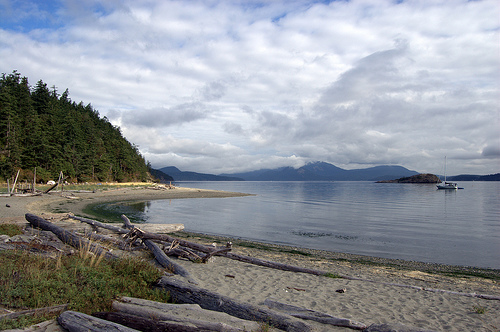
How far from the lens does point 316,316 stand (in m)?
5.87

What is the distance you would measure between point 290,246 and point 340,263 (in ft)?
17.0

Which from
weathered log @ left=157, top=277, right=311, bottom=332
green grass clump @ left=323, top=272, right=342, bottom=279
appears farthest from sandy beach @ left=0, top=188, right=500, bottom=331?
weathered log @ left=157, top=277, right=311, bottom=332

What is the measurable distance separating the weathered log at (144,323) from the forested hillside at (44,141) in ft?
163

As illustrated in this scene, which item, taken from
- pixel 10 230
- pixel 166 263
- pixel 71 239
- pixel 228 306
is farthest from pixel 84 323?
pixel 10 230

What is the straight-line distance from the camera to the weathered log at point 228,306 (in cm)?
523

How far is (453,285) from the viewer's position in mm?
10711

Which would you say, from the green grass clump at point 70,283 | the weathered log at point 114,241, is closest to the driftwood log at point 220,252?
the weathered log at point 114,241

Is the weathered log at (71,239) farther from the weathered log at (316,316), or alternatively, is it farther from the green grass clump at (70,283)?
the weathered log at (316,316)

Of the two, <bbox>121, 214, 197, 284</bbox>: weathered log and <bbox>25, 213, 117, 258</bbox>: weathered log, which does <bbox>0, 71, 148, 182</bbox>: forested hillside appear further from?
<bbox>121, 214, 197, 284</bbox>: weathered log

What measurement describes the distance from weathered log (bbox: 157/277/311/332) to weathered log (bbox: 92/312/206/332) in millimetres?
1122

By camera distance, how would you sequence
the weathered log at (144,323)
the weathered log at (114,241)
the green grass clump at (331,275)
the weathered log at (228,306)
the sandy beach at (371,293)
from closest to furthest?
1. the weathered log at (144,323)
2. the weathered log at (228,306)
3. the sandy beach at (371,293)
4. the green grass clump at (331,275)
5. the weathered log at (114,241)

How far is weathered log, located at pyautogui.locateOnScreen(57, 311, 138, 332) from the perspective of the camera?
4.62 metres

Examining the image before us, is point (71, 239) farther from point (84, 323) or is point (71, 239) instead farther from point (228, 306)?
point (228, 306)

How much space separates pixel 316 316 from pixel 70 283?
16.8 ft
